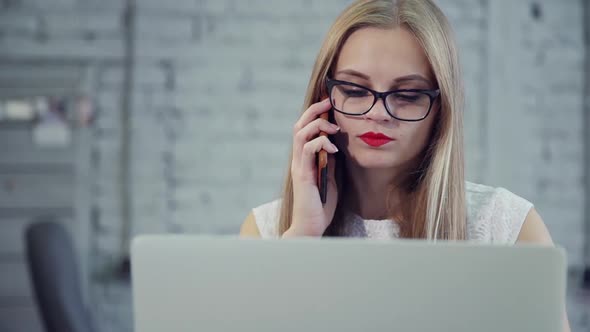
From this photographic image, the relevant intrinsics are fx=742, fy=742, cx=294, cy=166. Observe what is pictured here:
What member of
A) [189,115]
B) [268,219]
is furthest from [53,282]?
[189,115]

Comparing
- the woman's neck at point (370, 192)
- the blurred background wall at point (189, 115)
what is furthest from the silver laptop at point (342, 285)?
the blurred background wall at point (189, 115)

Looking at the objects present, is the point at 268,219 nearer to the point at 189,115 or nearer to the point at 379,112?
the point at 379,112

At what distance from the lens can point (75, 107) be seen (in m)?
3.18

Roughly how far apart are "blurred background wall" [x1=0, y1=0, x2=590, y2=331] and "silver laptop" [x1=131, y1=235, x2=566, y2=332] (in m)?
2.53

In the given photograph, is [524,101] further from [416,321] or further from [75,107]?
[416,321]

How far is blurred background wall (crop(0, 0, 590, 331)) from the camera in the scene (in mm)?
3176

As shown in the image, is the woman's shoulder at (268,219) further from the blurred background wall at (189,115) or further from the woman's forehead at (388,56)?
the blurred background wall at (189,115)

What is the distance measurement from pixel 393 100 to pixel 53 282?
32.7 inches

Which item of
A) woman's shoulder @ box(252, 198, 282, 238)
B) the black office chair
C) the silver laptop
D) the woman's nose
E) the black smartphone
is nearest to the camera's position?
the silver laptop

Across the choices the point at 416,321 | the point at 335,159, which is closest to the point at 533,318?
the point at 416,321

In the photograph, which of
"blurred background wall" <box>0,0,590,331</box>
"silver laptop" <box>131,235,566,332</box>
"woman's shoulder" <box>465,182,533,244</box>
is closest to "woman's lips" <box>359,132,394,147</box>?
"woman's shoulder" <box>465,182,533,244</box>

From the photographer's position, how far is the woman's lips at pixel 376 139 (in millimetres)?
1106

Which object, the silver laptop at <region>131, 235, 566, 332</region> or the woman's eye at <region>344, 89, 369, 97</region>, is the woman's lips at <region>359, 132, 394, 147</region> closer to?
the woman's eye at <region>344, 89, 369, 97</region>

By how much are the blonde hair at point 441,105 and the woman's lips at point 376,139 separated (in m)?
0.09
